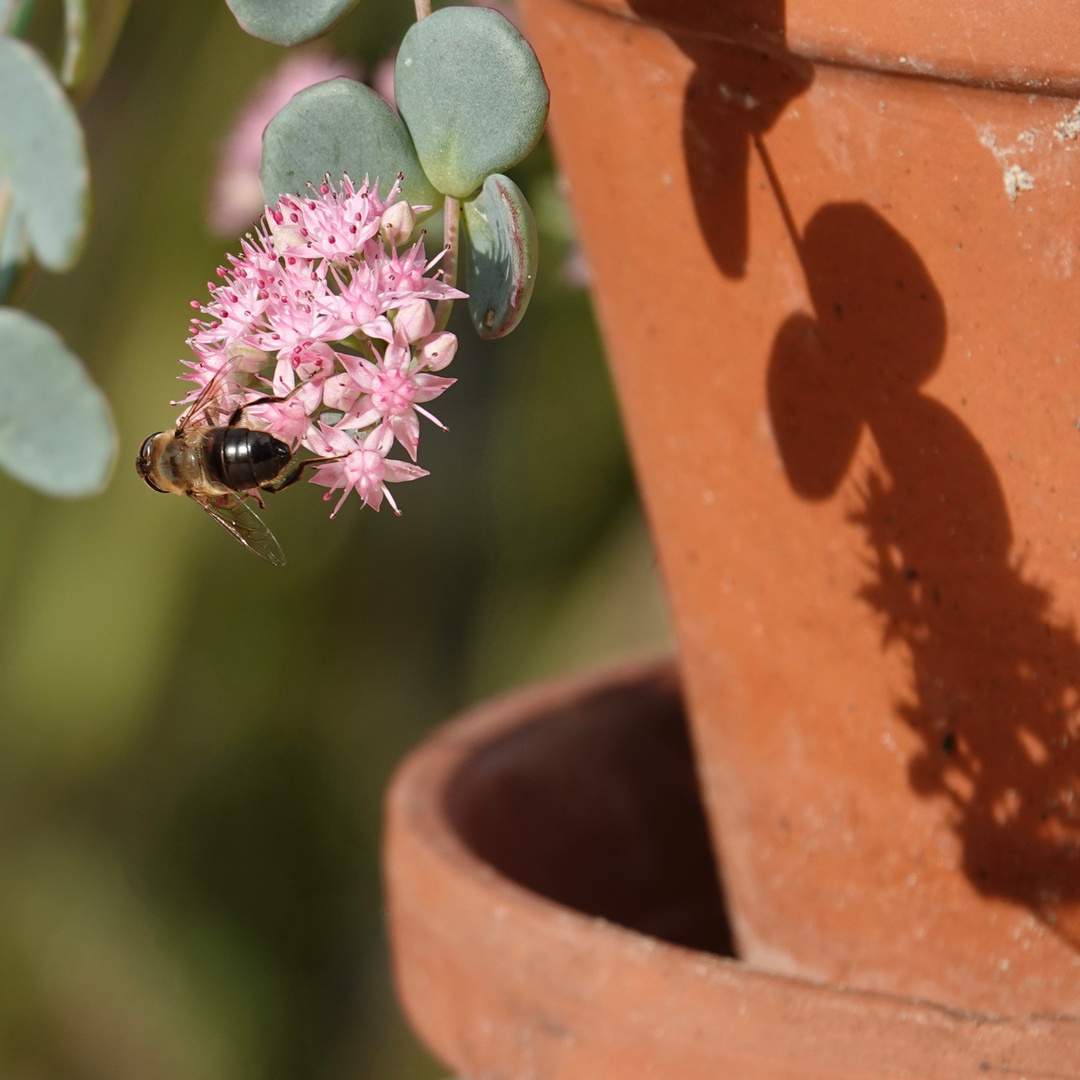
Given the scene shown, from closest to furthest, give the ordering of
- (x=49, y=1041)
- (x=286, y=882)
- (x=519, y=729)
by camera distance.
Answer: (x=519, y=729) → (x=49, y=1041) → (x=286, y=882)

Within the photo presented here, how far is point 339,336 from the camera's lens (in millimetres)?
411

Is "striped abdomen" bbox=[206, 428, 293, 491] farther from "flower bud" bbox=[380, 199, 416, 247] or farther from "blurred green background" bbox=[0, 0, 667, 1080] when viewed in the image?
"blurred green background" bbox=[0, 0, 667, 1080]

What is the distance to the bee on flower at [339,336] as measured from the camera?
413 millimetres

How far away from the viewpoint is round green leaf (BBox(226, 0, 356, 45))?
0.44 m

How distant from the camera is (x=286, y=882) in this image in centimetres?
213

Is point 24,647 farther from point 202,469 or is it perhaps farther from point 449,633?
point 202,469

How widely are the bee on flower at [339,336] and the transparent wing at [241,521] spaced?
0.12 m

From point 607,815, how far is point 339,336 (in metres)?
0.48

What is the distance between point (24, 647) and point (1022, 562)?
1678mm

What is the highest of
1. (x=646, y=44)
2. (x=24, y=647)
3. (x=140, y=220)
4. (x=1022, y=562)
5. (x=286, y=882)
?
(x=646, y=44)

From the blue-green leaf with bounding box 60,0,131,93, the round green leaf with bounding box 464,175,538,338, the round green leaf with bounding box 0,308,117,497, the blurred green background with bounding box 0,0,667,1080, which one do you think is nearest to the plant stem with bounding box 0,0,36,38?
the blue-green leaf with bounding box 60,0,131,93

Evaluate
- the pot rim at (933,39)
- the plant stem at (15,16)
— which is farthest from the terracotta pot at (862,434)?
the plant stem at (15,16)

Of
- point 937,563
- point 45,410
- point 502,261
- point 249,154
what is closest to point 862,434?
point 937,563

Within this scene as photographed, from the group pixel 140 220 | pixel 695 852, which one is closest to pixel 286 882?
pixel 140 220
